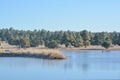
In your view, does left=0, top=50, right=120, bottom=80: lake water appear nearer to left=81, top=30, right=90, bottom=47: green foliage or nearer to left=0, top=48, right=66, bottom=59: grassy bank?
left=0, top=48, right=66, bottom=59: grassy bank

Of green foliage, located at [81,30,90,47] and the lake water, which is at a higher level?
green foliage, located at [81,30,90,47]

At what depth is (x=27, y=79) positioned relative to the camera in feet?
108

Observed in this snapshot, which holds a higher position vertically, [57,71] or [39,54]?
[39,54]

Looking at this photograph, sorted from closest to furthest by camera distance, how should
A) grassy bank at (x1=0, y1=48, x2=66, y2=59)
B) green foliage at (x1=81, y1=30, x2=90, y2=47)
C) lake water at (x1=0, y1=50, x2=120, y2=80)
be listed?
1. lake water at (x1=0, y1=50, x2=120, y2=80)
2. grassy bank at (x1=0, y1=48, x2=66, y2=59)
3. green foliage at (x1=81, y1=30, x2=90, y2=47)

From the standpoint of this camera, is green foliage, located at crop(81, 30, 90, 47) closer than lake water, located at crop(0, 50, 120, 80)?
No

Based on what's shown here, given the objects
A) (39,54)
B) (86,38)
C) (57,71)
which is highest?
(86,38)

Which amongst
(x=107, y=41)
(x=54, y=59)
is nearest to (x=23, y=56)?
(x=54, y=59)

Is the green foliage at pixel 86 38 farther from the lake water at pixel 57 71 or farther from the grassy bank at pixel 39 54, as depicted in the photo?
the lake water at pixel 57 71

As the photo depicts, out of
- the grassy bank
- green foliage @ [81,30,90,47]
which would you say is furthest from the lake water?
green foliage @ [81,30,90,47]

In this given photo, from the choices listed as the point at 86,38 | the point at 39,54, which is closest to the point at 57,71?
the point at 39,54

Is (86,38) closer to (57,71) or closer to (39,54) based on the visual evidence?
(39,54)

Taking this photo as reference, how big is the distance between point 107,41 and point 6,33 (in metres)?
65.3

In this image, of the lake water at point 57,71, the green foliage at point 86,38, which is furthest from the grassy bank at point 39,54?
the green foliage at point 86,38

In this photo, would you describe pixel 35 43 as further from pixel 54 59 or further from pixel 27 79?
pixel 27 79
